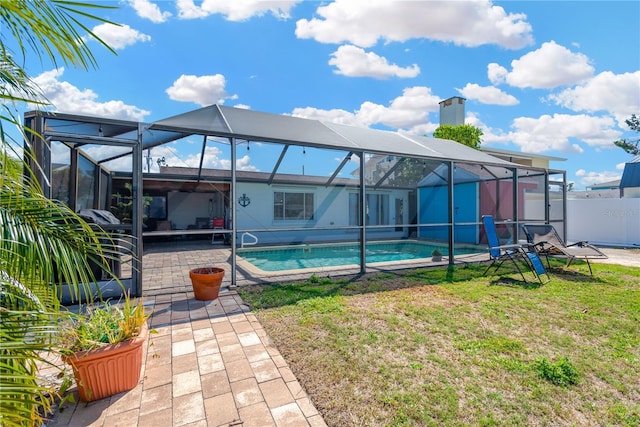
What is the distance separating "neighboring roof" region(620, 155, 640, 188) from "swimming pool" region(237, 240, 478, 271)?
34.3 ft

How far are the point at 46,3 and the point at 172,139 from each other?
498cm

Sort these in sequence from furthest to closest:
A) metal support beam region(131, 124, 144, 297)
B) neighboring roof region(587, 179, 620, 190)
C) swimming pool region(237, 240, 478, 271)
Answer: neighboring roof region(587, 179, 620, 190) < swimming pool region(237, 240, 478, 271) < metal support beam region(131, 124, 144, 297)

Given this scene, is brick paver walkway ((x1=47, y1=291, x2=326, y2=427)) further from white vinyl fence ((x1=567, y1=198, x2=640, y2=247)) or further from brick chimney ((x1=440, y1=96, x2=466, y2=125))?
brick chimney ((x1=440, y1=96, x2=466, y2=125))

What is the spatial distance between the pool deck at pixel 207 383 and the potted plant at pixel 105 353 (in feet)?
0.29

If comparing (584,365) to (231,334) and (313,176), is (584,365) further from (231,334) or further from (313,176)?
(313,176)

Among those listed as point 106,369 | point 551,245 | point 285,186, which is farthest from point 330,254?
point 106,369

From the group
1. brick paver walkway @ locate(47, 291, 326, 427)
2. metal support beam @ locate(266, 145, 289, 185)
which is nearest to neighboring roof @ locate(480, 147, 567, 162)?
metal support beam @ locate(266, 145, 289, 185)

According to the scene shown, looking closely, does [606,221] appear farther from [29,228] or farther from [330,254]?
[29,228]

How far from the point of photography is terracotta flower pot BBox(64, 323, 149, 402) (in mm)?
2076

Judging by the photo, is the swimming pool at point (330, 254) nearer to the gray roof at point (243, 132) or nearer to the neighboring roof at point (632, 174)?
the gray roof at point (243, 132)

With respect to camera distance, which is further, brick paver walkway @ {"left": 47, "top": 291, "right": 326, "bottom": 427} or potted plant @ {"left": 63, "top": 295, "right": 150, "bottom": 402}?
potted plant @ {"left": 63, "top": 295, "right": 150, "bottom": 402}

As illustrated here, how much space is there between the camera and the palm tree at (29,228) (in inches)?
45.8

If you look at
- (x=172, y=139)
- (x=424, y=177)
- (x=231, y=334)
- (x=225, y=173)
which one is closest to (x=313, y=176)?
(x=225, y=173)

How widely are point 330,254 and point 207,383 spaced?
707 cm
